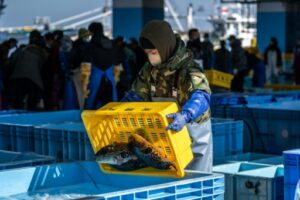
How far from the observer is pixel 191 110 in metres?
4.92

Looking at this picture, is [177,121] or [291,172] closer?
[177,121]

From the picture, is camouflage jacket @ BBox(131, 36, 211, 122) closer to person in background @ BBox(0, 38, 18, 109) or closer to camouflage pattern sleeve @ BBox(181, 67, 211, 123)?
camouflage pattern sleeve @ BBox(181, 67, 211, 123)

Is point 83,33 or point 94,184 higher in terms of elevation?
point 83,33

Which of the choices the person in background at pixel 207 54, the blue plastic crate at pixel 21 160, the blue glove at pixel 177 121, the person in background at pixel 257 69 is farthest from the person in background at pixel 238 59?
the blue glove at pixel 177 121

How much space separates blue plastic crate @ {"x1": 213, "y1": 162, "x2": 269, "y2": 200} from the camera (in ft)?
19.2

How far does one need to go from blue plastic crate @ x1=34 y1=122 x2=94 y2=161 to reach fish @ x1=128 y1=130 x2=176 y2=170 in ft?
6.08

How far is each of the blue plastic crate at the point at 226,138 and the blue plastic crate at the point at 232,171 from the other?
2.70 ft

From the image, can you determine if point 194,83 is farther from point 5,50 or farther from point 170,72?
point 5,50

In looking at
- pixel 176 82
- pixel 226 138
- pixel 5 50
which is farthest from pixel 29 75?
pixel 176 82

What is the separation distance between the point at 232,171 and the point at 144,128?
1772mm

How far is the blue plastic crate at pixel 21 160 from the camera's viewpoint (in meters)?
Answer: 5.73

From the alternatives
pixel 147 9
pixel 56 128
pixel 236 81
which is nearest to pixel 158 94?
pixel 56 128

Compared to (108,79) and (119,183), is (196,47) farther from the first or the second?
(119,183)

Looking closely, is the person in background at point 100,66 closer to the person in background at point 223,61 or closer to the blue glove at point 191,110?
the blue glove at point 191,110
